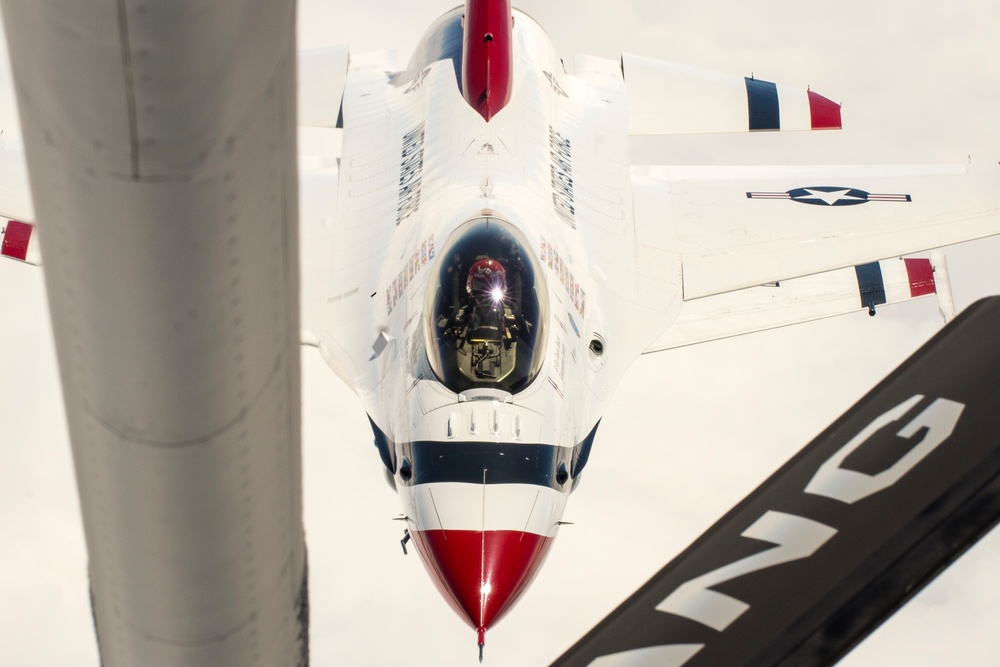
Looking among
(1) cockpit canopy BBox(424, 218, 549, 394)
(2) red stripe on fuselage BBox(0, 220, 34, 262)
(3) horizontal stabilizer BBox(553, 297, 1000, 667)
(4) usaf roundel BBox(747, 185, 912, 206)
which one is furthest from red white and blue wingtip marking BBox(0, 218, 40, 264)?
(3) horizontal stabilizer BBox(553, 297, 1000, 667)

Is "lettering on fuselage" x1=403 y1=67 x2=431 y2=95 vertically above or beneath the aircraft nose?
above

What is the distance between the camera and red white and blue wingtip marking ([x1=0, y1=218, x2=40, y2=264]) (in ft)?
54.5

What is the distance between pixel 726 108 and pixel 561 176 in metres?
5.21

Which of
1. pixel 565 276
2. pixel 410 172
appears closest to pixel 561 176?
pixel 410 172

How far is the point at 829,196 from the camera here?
17.6m

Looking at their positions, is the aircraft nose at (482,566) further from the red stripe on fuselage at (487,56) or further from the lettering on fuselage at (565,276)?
the red stripe on fuselage at (487,56)

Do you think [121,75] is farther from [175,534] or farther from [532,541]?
[532,541]

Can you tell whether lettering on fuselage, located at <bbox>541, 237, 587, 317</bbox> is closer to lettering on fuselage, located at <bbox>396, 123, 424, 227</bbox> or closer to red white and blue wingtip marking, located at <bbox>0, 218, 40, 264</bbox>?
lettering on fuselage, located at <bbox>396, 123, 424, 227</bbox>

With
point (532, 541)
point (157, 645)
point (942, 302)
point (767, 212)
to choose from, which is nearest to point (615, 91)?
point (767, 212)

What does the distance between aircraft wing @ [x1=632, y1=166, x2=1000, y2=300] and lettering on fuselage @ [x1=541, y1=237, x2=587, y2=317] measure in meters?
2.60

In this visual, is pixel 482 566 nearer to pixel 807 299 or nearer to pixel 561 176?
pixel 561 176

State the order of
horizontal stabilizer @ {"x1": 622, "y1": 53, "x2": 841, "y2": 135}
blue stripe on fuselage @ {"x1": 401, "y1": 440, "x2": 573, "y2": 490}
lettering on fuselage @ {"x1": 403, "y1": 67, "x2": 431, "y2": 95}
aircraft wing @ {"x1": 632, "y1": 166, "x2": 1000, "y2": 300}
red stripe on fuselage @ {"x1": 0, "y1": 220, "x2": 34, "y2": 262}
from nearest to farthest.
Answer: blue stripe on fuselage @ {"x1": 401, "y1": 440, "x2": 573, "y2": 490} → aircraft wing @ {"x1": 632, "y1": 166, "x2": 1000, "y2": 300} → red stripe on fuselage @ {"x1": 0, "y1": 220, "x2": 34, "y2": 262} → lettering on fuselage @ {"x1": 403, "y1": 67, "x2": 431, "y2": 95} → horizontal stabilizer @ {"x1": 622, "y1": 53, "x2": 841, "y2": 135}

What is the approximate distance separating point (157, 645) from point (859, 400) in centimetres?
312

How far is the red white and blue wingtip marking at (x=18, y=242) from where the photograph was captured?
1662 cm
